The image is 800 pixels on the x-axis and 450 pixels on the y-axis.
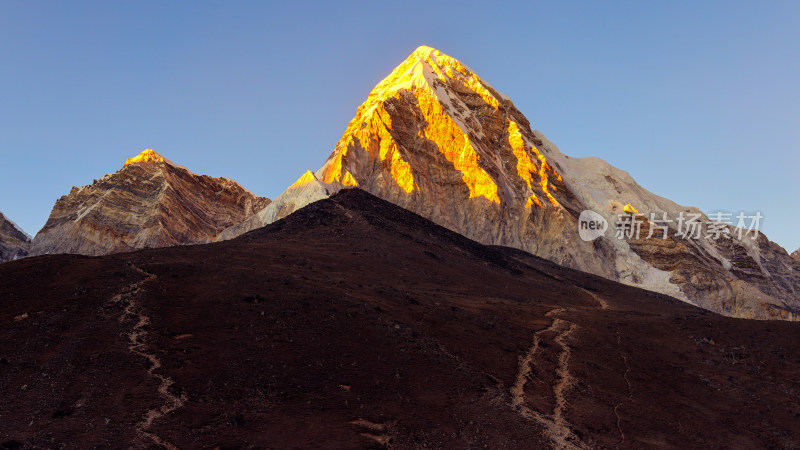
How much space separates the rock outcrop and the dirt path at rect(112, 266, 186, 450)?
336ft

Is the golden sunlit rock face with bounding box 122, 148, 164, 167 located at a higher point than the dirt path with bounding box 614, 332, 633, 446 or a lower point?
higher

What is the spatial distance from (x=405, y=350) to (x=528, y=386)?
269 inches

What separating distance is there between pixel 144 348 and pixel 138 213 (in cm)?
9940

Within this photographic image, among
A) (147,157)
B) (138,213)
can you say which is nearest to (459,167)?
(138,213)

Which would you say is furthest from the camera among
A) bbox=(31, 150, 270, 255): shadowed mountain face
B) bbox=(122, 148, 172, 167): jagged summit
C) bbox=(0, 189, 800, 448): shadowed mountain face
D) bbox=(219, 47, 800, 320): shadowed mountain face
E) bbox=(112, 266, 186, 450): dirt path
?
bbox=(122, 148, 172, 167): jagged summit

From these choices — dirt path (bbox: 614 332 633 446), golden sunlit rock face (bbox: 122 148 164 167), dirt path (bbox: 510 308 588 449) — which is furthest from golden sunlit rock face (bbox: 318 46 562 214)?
dirt path (bbox: 614 332 633 446)

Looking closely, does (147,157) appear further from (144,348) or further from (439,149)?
(144,348)

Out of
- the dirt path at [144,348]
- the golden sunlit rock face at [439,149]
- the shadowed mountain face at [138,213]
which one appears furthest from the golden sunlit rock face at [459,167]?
the dirt path at [144,348]

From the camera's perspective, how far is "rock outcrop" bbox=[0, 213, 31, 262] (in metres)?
130

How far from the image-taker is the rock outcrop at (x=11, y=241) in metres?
130

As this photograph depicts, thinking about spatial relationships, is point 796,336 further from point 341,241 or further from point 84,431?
point 84,431

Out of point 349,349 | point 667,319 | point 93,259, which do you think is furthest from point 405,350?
point 667,319

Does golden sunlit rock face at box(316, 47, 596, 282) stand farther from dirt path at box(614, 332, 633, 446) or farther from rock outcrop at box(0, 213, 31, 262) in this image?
rock outcrop at box(0, 213, 31, 262)

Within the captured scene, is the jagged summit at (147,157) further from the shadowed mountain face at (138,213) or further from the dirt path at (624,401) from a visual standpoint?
the dirt path at (624,401)
